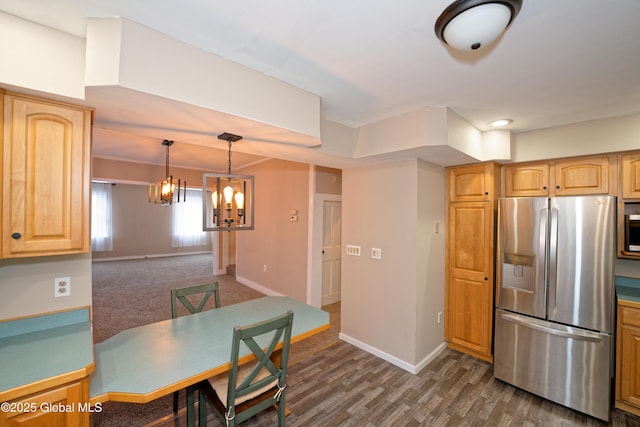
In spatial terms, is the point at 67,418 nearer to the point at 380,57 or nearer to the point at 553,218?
the point at 380,57

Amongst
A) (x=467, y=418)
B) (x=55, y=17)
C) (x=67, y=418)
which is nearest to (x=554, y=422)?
(x=467, y=418)

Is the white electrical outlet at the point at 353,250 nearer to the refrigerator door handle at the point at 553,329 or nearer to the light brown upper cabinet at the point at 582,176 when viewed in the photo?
the refrigerator door handle at the point at 553,329

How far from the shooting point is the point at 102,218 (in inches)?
322

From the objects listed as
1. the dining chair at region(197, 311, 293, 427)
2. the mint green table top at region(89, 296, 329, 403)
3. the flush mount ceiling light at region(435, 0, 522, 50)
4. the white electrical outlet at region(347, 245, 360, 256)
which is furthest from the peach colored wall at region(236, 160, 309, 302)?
the flush mount ceiling light at region(435, 0, 522, 50)

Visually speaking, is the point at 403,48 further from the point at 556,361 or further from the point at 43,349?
the point at 556,361

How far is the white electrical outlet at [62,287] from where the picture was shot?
5.51 feet

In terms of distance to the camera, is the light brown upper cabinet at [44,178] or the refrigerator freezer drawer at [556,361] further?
the refrigerator freezer drawer at [556,361]

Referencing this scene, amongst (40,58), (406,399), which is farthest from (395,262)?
(40,58)

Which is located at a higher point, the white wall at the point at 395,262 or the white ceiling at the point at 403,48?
the white ceiling at the point at 403,48

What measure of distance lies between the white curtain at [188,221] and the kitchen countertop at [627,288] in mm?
10059

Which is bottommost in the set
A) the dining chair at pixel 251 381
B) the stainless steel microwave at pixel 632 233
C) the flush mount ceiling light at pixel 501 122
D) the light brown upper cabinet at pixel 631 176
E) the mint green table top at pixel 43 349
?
the dining chair at pixel 251 381

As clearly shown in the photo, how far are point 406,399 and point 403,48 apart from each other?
110 inches

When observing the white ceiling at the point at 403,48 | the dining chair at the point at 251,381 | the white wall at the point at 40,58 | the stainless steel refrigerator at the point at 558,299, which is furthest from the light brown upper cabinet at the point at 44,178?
the stainless steel refrigerator at the point at 558,299

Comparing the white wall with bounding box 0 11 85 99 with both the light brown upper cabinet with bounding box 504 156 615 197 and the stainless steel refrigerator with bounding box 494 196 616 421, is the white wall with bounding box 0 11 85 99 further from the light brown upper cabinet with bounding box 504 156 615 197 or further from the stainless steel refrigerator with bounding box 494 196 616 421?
the light brown upper cabinet with bounding box 504 156 615 197
